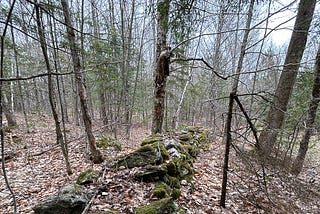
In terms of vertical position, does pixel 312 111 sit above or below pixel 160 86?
below

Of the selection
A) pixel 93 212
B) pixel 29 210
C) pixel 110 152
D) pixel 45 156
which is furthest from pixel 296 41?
pixel 45 156

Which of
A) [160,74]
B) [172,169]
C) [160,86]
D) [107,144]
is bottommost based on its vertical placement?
[107,144]

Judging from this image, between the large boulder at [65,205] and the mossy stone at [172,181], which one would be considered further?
the mossy stone at [172,181]

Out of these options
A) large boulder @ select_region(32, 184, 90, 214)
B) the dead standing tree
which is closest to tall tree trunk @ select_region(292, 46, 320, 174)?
the dead standing tree

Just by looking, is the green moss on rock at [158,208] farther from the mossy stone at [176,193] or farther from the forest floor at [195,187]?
the mossy stone at [176,193]

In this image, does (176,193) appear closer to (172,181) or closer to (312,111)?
(172,181)

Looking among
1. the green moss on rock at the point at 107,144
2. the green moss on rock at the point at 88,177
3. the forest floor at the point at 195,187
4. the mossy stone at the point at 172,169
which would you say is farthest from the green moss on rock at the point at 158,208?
the green moss on rock at the point at 107,144

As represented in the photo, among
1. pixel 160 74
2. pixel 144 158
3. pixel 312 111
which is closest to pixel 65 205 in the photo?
pixel 144 158

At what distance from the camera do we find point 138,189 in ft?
9.33

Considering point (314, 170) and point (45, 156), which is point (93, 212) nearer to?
point (45, 156)

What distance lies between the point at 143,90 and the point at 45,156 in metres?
8.98

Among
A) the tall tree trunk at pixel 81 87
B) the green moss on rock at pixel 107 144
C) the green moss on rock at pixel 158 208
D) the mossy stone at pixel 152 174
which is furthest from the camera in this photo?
the green moss on rock at pixel 107 144

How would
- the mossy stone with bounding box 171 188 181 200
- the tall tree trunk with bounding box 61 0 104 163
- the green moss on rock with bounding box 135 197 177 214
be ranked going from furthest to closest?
the tall tree trunk with bounding box 61 0 104 163
the mossy stone with bounding box 171 188 181 200
the green moss on rock with bounding box 135 197 177 214

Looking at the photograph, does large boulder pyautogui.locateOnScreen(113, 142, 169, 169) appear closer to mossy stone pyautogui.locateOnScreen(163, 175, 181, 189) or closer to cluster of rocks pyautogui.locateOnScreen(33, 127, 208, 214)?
cluster of rocks pyautogui.locateOnScreen(33, 127, 208, 214)
